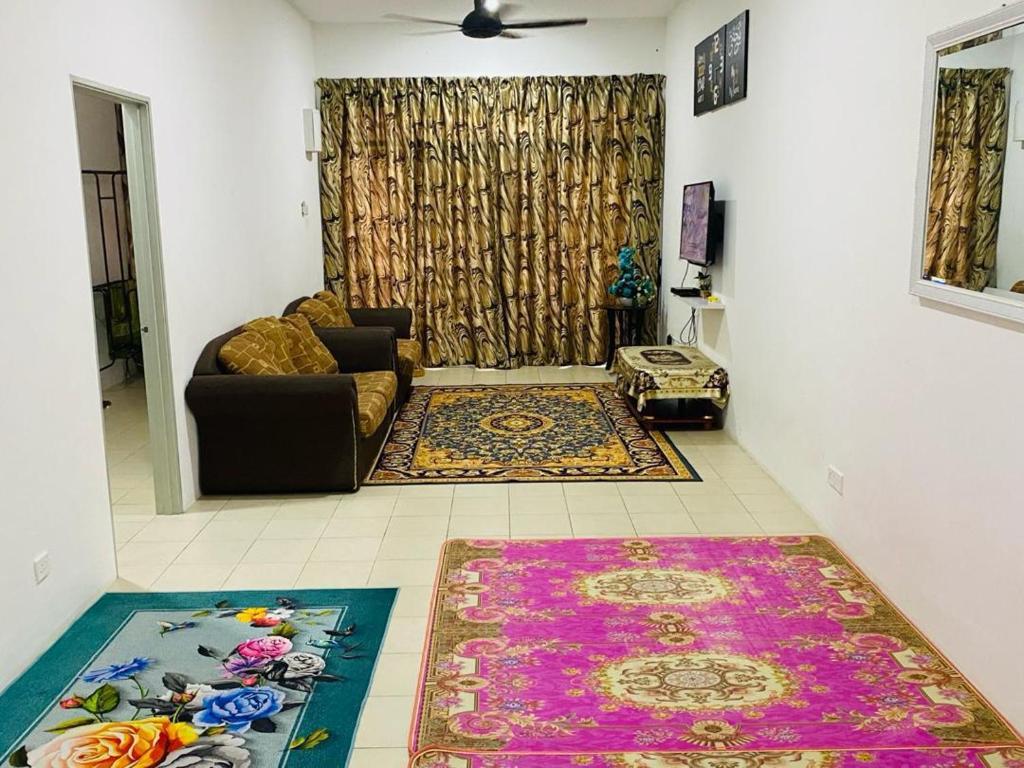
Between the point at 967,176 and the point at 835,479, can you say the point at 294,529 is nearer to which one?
the point at 835,479

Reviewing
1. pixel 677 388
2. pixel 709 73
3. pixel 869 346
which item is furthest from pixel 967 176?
pixel 709 73

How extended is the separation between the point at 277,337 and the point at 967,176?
378 centimetres

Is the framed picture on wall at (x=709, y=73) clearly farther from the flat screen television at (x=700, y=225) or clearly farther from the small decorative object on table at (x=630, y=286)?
the small decorative object on table at (x=630, y=286)

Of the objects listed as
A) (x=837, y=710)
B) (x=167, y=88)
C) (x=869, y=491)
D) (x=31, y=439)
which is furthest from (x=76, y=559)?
(x=869, y=491)

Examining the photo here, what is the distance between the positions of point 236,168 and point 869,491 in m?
3.92

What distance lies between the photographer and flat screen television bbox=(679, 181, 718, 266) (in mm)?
6051

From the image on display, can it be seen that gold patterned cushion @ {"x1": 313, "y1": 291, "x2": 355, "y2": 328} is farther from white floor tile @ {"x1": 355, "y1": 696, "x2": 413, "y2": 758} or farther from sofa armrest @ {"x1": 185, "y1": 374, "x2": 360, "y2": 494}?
white floor tile @ {"x1": 355, "y1": 696, "x2": 413, "y2": 758}

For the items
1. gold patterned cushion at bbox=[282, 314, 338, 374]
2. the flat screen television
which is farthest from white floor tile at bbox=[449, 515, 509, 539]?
the flat screen television

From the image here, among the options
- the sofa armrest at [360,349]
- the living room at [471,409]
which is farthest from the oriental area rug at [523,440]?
the sofa armrest at [360,349]

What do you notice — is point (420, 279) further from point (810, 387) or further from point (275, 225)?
point (810, 387)

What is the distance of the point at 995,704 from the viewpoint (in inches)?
107

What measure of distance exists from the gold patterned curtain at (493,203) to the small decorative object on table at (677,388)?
6.43ft

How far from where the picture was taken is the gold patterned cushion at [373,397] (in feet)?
16.2

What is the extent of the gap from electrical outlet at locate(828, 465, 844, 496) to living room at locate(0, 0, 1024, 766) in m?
0.02
